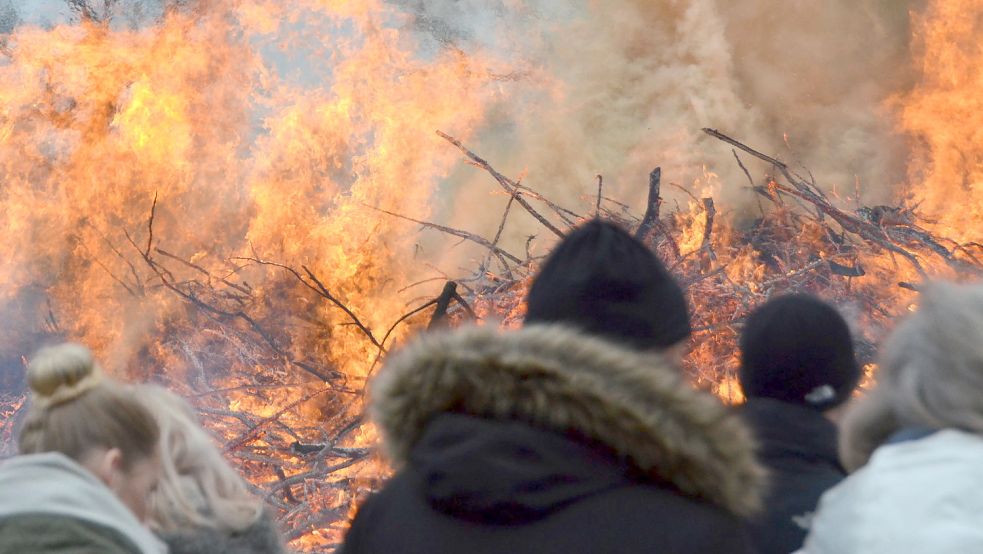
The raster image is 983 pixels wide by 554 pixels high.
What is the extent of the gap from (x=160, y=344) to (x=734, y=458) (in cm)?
548

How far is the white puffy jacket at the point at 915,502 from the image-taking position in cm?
119

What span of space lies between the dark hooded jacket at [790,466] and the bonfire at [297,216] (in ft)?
8.42

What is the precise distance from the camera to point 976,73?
479 centimetres

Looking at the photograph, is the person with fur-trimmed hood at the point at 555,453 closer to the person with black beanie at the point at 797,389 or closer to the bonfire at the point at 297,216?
the person with black beanie at the point at 797,389

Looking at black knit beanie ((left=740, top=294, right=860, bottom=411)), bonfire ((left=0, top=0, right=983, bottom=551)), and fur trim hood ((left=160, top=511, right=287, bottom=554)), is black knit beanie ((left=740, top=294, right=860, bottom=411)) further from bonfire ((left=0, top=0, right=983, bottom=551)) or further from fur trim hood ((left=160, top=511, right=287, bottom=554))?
bonfire ((left=0, top=0, right=983, bottom=551))

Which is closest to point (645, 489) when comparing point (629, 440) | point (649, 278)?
point (629, 440)

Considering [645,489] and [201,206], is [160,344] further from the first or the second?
[645,489]

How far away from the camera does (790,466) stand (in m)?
1.90

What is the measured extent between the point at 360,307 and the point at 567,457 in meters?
4.62

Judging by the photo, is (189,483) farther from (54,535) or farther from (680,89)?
(680,89)

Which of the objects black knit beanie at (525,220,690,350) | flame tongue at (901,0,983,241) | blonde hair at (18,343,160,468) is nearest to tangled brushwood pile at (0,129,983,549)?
flame tongue at (901,0,983,241)

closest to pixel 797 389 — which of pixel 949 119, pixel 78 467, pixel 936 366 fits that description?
pixel 936 366

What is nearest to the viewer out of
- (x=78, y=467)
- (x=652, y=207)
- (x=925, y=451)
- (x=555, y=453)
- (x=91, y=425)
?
(x=555, y=453)

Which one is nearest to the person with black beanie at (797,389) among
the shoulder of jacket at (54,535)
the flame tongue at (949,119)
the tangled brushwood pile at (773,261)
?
the shoulder of jacket at (54,535)
